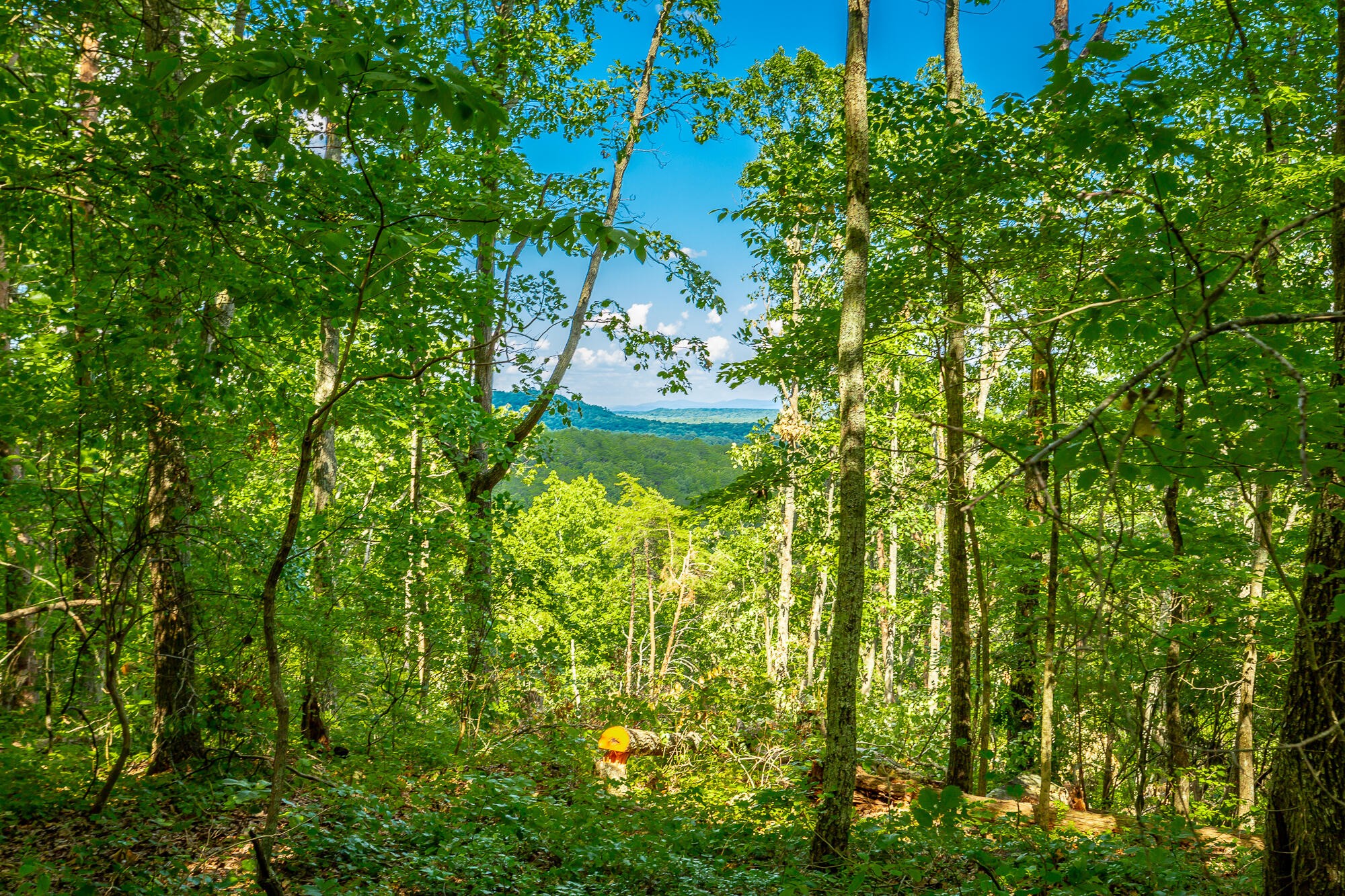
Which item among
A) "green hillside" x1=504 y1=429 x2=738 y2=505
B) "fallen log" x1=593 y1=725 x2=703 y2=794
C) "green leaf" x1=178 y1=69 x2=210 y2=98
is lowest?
"fallen log" x1=593 y1=725 x2=703 y2=794

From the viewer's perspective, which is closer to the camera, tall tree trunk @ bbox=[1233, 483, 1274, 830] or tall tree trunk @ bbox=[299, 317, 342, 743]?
tall tree trunk @ bbox=[1233, 483, 1274, 830]

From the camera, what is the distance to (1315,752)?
2.95 metres

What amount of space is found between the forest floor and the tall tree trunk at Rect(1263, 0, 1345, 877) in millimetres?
587

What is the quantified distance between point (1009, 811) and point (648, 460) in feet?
376

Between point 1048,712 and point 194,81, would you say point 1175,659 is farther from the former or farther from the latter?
point 194,81

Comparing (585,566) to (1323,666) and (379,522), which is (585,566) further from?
(1323,666)

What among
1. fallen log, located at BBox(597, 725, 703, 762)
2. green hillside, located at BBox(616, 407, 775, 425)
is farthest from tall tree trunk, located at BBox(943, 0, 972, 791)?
green hillside, located at BBox(616, 407, 775, 425)

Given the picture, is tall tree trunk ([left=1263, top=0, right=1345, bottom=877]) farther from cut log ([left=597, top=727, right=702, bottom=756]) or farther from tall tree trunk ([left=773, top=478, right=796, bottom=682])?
tall tree trunk ([left=773, top=478, right=796, bottom=682])

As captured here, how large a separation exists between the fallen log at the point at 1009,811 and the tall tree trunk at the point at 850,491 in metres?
0.99

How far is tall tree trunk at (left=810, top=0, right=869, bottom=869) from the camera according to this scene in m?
4.59

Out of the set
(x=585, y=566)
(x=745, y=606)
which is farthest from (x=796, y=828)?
(x=585, y=566)

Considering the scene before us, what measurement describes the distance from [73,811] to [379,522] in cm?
333

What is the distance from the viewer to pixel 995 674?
444 inches

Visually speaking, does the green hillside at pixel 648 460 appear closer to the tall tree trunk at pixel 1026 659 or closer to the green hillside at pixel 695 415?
the green hillside at pixel 695 415
